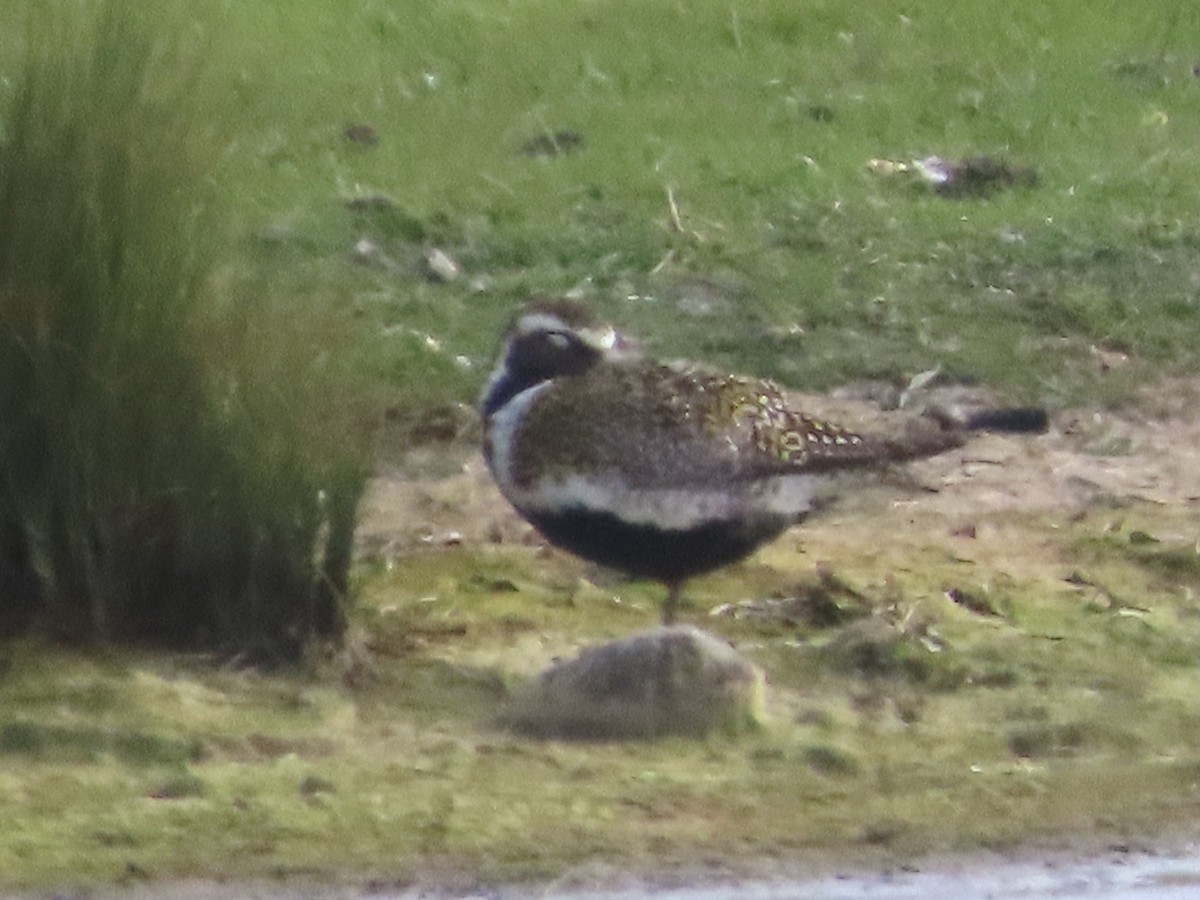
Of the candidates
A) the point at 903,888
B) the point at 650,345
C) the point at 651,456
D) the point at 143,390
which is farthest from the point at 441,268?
the point at 903,888

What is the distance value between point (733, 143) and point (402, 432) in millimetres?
2198

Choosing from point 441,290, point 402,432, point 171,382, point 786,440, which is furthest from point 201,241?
point 441,290

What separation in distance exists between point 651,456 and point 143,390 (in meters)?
1.06

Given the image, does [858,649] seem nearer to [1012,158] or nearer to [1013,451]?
[1013,451]

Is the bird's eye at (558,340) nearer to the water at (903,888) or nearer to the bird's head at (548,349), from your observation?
the bird's head at (548,349)

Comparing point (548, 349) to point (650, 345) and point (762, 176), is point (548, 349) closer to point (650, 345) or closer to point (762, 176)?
point (650, 345)

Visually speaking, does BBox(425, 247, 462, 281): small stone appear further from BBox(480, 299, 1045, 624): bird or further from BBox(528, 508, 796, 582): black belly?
BBox(528, 508, 796, 582): black belly

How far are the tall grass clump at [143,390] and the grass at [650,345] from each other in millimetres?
15

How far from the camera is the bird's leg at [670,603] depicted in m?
5.69

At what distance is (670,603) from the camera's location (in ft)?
18.9

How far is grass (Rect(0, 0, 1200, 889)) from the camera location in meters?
4.74

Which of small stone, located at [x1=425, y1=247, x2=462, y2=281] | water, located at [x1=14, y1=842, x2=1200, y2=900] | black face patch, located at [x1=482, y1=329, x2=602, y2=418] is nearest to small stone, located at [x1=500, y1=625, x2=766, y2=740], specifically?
water, located at [x1=14, y1=842, x2=1200, y2=900]

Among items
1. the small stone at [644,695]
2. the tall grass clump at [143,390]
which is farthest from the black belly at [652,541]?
the tall grass clump at [143,390]

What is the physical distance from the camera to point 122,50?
17.3ft
